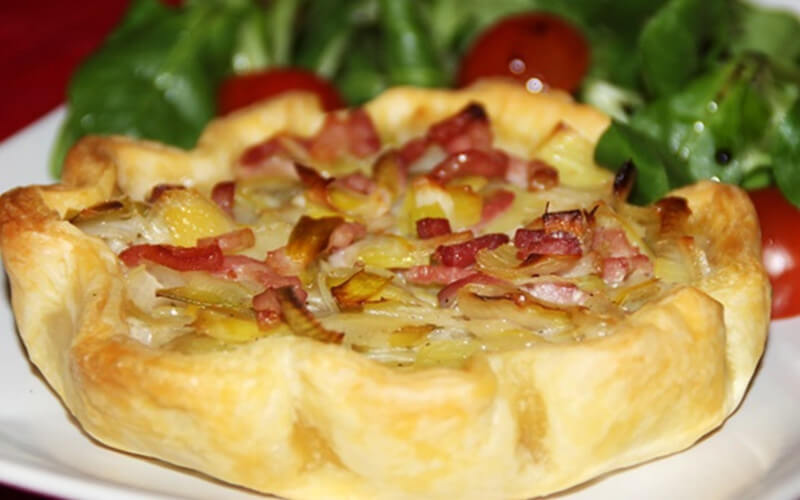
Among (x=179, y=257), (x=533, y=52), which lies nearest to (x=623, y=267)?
(x=179, y=257)

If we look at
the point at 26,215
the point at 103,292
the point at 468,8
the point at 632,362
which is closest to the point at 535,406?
the point at 632,362

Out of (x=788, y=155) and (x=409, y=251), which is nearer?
(x=409, y=251)

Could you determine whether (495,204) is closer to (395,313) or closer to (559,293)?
(559,293)

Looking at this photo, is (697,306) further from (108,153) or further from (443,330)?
(108,153)

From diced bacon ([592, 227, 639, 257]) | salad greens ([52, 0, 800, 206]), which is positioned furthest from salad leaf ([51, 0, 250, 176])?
diced bacon ([592, 227, 639, 257])

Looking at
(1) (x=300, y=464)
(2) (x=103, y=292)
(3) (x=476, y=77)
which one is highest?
(2) (x=103, y=292)
